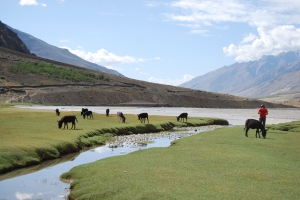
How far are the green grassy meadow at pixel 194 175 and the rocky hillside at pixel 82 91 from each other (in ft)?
327

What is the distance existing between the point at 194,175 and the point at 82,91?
404ft

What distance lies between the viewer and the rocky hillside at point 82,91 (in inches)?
4988

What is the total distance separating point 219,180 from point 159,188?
294 centimetres

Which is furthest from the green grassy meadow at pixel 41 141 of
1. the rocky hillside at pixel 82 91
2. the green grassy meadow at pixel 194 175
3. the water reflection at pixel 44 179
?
the rocky hillside at pixel 82 91

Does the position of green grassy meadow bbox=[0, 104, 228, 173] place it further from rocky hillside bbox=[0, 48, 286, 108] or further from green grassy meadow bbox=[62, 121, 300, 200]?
rocky hillside bbox=[0, 48, 286, 108]

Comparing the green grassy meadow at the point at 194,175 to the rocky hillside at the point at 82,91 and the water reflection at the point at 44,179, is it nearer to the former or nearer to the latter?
the water reflection at the point at 44,179

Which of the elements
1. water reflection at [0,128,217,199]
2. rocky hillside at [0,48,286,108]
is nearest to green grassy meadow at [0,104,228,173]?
water reflection at [0,128,217,199]

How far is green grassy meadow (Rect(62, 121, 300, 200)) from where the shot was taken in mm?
15070

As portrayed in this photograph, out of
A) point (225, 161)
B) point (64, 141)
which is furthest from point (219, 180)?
point (64, 141)

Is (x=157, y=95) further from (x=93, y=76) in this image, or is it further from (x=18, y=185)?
(x=18, y=185)

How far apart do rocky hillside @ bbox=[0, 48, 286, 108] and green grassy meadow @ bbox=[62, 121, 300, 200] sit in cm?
9975

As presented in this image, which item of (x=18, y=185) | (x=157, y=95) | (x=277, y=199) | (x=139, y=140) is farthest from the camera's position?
(x=157, y=95)

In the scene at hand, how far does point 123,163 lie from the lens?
21531mm

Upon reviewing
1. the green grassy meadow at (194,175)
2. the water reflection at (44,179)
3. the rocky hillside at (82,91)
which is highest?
the rocky hillside at (82,91)
